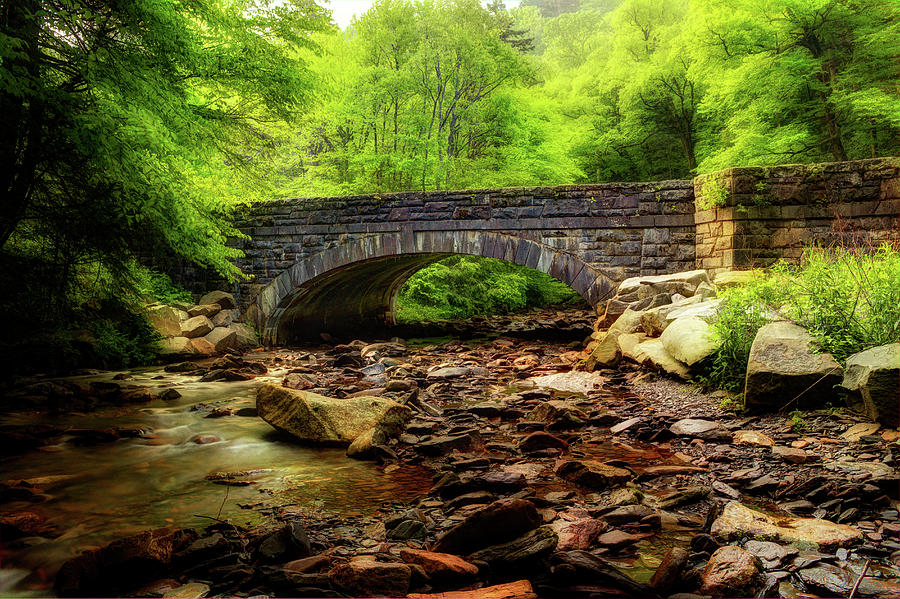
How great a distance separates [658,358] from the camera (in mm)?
6051

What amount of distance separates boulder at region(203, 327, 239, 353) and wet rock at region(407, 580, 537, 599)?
9.18 meters

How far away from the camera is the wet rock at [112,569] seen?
230cm

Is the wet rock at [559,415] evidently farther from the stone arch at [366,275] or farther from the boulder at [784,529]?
the stone arch at [366,275]

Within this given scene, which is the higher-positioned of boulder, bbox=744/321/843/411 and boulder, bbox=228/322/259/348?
boulder, bbox=228/322/259/348

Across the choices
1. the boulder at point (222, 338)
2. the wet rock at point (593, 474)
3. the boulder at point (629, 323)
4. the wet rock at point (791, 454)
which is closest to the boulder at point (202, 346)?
the boulder at point (222, 338)

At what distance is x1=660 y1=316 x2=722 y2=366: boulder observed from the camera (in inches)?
210

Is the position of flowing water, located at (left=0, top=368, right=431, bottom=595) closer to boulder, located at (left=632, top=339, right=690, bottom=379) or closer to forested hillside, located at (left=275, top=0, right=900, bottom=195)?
boulder, located at (left=632, top=339, right=690, bottom=379)

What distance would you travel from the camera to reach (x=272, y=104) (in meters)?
8.16

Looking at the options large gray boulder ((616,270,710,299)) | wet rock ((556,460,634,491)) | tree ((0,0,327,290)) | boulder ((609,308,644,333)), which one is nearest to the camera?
wet rock ((556,460,634,491))

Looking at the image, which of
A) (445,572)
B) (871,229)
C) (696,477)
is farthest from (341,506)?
(871,229)

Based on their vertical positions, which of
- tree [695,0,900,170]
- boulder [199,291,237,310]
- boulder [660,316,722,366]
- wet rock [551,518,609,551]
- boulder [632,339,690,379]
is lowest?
wet rock [551,518,609,551]

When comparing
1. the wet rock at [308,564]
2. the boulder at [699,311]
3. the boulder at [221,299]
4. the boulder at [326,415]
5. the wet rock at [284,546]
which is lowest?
the wet rock at [308,564]

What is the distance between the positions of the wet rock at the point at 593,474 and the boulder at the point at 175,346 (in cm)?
801

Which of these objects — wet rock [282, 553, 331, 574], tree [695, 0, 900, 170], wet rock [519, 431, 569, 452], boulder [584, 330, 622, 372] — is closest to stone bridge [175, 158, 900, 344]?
boulder [584, 330, 622, 372]
